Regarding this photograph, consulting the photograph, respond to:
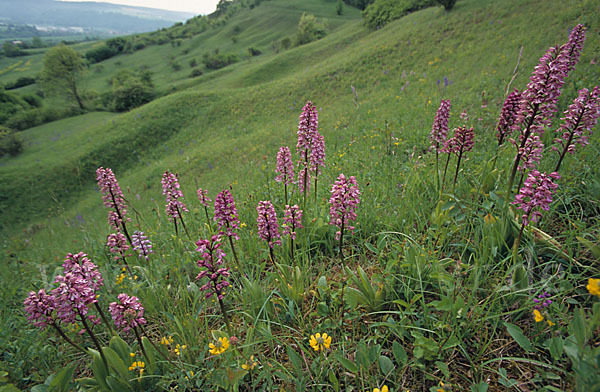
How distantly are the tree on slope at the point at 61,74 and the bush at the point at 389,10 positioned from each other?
171 feet

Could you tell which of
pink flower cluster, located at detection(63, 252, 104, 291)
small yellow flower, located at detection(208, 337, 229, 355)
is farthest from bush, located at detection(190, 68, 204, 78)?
small yellow flower, located at detection(208, 337, 229, 355)

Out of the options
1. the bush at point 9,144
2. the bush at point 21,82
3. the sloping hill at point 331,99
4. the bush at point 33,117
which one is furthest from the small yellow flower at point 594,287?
the bush at point 21,82

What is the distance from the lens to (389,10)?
35.2 meters

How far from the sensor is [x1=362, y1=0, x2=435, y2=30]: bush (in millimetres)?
33969

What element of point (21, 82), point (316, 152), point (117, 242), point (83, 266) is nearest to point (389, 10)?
point (316, 152)

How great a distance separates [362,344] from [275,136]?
14.9 meters

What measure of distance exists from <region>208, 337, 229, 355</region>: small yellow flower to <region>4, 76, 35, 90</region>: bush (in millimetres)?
98273

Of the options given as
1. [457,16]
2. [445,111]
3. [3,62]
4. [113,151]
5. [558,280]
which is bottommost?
[113,151]

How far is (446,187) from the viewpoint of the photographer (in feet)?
12.4

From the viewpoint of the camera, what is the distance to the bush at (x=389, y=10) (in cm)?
3397

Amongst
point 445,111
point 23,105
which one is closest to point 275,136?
point 445,111

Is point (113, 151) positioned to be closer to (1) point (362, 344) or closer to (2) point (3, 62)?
(1) point (362, 344)

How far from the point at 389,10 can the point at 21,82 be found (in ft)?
289

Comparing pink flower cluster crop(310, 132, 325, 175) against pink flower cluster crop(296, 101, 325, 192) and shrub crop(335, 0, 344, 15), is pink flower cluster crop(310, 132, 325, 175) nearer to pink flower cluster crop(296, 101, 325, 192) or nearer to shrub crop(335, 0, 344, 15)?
pink flower cluster crop(296, 101, 325, 192)
